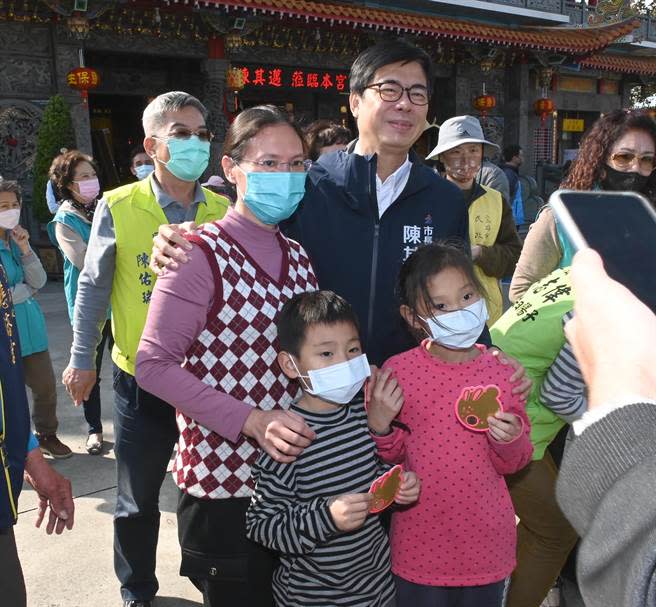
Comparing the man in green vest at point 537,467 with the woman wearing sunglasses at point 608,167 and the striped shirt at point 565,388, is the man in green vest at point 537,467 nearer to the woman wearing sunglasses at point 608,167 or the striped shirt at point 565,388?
the striped shirt at point 565,388

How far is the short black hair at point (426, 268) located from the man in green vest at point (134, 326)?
1.15 meters

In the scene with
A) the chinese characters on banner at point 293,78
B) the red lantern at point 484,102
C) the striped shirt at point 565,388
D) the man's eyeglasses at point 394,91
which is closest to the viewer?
the striped shirt at point 565,388

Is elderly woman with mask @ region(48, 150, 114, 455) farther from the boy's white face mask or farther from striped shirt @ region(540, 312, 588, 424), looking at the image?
striped shirt @ region(540, 312, 588, 424)

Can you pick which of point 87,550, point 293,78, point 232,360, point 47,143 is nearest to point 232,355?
point 232,360

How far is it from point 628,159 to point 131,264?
6.73 feet

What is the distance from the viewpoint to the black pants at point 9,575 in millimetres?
1614

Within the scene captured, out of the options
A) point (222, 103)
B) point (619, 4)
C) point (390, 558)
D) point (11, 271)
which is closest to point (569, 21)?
point (619, 4)

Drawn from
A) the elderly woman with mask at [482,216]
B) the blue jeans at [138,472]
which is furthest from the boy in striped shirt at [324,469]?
the elderly woman with mask at [482,216]

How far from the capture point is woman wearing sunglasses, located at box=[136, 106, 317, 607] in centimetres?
168

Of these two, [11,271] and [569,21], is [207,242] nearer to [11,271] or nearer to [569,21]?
[11,271]

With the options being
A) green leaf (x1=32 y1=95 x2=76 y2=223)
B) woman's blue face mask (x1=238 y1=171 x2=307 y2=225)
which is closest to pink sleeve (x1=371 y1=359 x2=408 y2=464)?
woman's blue face mask (x1=238 y1=171 x2=307 y2=225)

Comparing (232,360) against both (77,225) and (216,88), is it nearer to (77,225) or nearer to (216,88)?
(77,225)

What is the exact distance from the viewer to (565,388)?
1.98m

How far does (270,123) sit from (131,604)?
2.00 m
